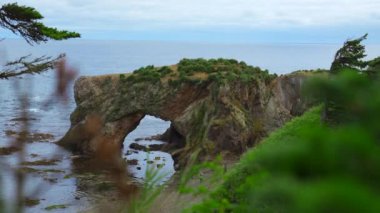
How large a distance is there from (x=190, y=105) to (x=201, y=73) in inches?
81.7

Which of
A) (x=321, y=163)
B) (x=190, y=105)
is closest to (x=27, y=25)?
(x=190, y=105)

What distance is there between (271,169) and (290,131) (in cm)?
948

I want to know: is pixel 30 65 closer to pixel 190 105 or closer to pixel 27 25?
pixel 27 25

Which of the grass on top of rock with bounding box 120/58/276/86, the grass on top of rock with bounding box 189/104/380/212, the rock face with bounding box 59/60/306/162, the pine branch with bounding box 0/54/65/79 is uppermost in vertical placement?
the grass on top of rock with bounding box 189/104/380/212

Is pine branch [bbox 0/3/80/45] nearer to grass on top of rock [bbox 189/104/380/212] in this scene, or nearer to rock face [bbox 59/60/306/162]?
rock face [bbox 59/60/306/162]

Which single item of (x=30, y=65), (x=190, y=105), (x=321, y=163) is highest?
(x=321, y=163)

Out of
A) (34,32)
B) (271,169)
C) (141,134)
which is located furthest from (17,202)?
(141,134)

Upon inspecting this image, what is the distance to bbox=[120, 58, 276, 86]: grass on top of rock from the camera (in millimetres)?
30469

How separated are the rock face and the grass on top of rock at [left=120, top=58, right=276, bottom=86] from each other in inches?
8.2

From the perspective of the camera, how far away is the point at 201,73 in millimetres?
31797

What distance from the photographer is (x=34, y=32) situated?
17.5 metres

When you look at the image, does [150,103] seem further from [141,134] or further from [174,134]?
[141,134]

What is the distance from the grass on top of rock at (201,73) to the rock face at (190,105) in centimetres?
21

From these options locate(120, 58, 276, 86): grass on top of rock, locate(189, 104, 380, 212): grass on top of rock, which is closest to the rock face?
locate(120, 58, 276, 86): grass on top of rock
